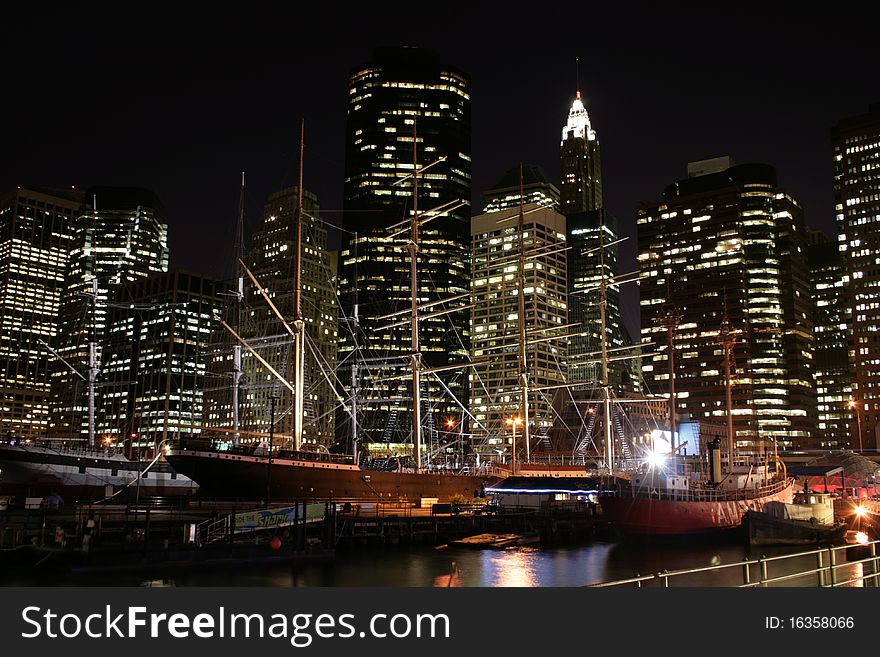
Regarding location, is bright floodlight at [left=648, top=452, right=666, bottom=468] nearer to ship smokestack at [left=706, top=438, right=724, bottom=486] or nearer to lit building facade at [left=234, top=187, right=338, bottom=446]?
ship smokestack at [left=706, top=438, right=724, bottom=486]

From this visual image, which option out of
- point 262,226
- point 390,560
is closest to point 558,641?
point 390,560

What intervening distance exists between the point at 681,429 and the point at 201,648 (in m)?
115

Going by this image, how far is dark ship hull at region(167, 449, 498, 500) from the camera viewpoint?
5188 centimetres

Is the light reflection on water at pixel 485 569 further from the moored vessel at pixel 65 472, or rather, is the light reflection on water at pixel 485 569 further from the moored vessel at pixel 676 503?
the moored vessel at pixel 65 472

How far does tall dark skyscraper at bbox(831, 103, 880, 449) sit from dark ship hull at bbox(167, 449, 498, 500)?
155 metres

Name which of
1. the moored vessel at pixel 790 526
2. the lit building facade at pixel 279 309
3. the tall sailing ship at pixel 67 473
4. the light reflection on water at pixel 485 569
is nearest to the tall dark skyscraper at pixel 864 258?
the lit building facade at pixel 279 309

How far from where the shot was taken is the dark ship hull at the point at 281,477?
170 ft

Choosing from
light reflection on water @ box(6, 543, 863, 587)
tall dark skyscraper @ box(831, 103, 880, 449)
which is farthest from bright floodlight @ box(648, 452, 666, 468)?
tall dark skyscraper @ box(831, 103, 880, 449)

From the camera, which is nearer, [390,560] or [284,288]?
[390,560]

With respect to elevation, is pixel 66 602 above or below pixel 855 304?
below

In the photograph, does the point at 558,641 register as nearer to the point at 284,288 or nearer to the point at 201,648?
the point at 201,648

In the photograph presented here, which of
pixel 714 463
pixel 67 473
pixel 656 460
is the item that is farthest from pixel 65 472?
pixel 714 463

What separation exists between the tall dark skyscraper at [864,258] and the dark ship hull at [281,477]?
15516cm

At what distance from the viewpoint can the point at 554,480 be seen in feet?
203
